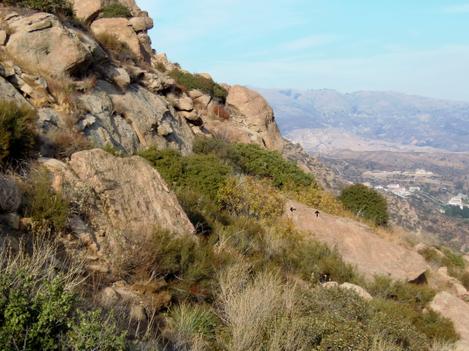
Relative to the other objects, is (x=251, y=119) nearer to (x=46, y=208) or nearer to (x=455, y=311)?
(x=455, y=311)

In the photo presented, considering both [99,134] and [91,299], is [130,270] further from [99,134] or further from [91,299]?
[99,134]

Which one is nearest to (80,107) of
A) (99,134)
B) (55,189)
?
(99,134)

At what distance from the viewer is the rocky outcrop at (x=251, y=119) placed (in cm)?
2417

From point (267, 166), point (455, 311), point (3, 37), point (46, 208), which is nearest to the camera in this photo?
point (46, 208)

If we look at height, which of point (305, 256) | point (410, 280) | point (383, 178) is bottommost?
point (383, 178)

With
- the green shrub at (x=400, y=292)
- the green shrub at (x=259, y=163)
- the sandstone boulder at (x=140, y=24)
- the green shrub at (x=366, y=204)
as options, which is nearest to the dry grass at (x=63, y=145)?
the green shrub at (x=400, y=292)

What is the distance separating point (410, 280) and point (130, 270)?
27.5 ft

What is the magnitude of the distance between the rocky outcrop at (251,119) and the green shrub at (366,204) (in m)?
5.14

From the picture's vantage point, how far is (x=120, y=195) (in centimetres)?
674

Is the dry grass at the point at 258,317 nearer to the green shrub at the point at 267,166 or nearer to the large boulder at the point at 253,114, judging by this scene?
the green shrub at the point at 267,166

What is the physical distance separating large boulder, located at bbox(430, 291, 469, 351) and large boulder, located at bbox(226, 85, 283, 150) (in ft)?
51.3

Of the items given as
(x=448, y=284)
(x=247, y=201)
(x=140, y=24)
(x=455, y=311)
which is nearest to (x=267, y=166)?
(x=247, y=201)

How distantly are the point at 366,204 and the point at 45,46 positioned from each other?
46.5ft

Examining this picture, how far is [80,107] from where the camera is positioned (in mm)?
11617
